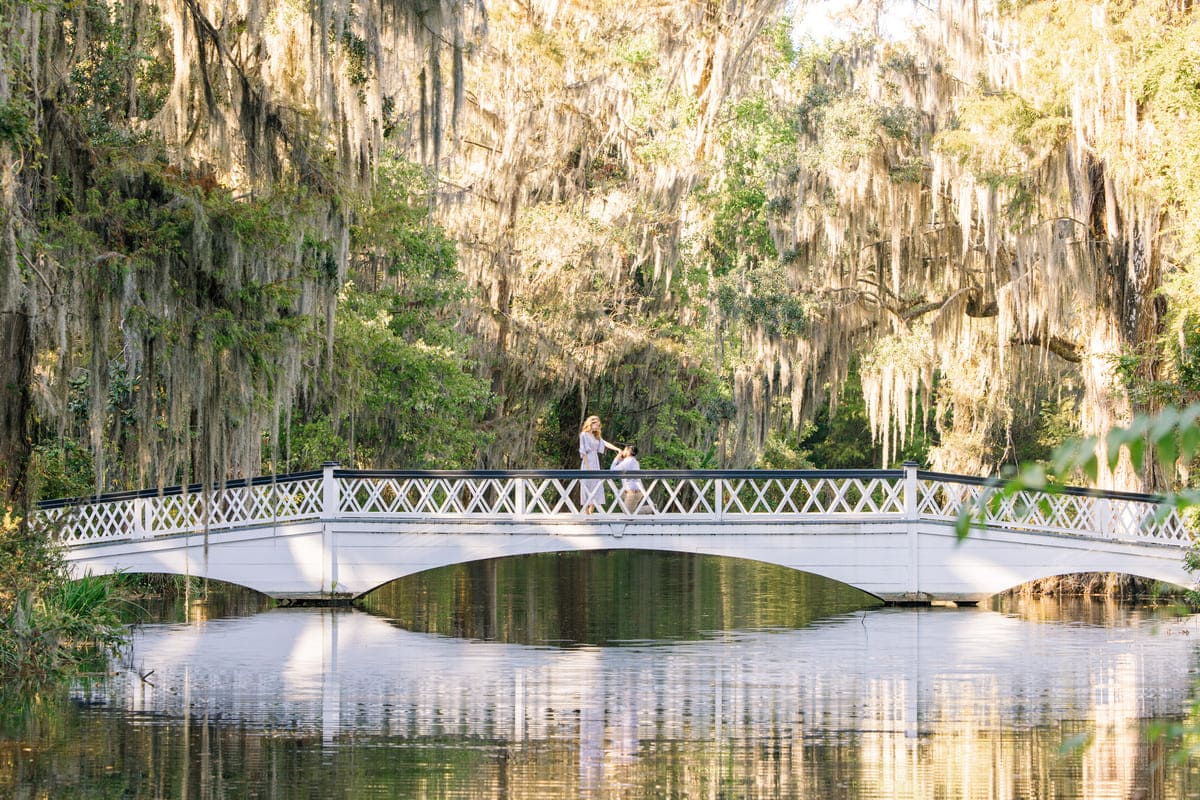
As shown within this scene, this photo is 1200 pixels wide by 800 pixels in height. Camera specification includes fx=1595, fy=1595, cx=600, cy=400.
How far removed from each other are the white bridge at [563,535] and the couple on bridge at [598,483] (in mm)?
224

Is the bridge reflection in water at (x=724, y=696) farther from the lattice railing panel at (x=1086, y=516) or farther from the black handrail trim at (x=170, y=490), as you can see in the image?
the black handrail trim at (x=170, y=490)

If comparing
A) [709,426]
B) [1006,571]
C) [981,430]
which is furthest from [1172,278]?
[709,426]

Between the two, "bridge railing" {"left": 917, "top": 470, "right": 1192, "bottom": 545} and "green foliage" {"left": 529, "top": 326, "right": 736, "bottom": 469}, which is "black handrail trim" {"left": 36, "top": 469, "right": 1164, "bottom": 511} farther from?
"green foliage" {"left": 529, "top": 326, "right": 736, "bottom": 469}

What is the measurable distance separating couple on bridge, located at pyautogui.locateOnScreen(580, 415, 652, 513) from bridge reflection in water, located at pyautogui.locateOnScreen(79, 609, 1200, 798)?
461 cm

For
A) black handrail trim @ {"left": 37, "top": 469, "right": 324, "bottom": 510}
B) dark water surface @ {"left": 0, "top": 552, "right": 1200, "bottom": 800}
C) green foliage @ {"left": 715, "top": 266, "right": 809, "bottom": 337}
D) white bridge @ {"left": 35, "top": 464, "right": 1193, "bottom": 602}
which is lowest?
dark water surface @ {"left": 0, "top": 552, "right": 1200, "bottom": 800}

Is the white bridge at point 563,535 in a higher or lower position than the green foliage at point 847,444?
lower

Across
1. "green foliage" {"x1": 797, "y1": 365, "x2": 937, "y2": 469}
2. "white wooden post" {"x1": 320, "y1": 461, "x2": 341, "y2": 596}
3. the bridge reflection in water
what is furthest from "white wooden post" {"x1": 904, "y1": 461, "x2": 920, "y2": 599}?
"green foliage" {"x1": 797, "y1": 365, "x2": 937, "y2": 469}

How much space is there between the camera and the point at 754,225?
30172mm

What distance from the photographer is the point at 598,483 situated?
77.0 ft

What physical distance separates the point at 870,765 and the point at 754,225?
70.0ft

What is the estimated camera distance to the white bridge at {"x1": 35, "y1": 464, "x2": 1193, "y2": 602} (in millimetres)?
22422

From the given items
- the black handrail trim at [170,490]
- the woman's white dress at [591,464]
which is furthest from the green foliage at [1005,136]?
the black handrail trim at [170,490]

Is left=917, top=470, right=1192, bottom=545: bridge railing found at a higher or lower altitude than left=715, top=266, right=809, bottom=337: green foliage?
lower

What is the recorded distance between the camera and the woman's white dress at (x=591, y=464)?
76.8ft
